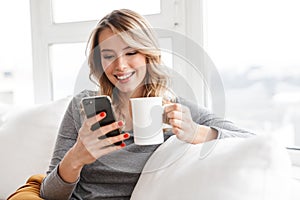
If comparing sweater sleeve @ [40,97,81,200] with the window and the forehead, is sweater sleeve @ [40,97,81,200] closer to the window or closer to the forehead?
the forehead

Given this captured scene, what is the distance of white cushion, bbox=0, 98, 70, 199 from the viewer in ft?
5.99

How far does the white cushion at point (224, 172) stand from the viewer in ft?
3.21

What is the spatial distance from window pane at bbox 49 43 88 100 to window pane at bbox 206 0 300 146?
0.74 m

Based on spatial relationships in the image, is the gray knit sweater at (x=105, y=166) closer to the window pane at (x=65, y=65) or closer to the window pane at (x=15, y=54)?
the window pane at (x=65, y=65)

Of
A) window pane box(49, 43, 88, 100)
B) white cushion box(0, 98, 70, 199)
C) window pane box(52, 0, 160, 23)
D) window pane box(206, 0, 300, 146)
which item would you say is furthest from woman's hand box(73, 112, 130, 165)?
window pane box(49, 43, 88, 100)

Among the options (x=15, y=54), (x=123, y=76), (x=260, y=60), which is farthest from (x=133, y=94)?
(x=15, y=54)

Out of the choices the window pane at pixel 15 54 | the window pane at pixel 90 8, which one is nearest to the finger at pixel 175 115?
the window pane at pixel 90 8

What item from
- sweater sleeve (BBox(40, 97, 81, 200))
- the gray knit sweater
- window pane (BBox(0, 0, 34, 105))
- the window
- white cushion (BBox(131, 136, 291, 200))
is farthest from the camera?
window pane (BBox(0, 0, 34, 105))

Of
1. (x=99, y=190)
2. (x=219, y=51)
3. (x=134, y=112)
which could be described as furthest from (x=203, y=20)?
(x=134, y=112)

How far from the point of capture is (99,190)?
4.73ft

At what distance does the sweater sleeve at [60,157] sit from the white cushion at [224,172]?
0.93 feet

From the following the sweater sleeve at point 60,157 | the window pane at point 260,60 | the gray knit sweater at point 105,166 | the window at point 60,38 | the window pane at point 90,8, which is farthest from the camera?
the window at point 60,38

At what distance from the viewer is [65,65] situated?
2.37 meters

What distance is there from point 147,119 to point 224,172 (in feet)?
0.67
